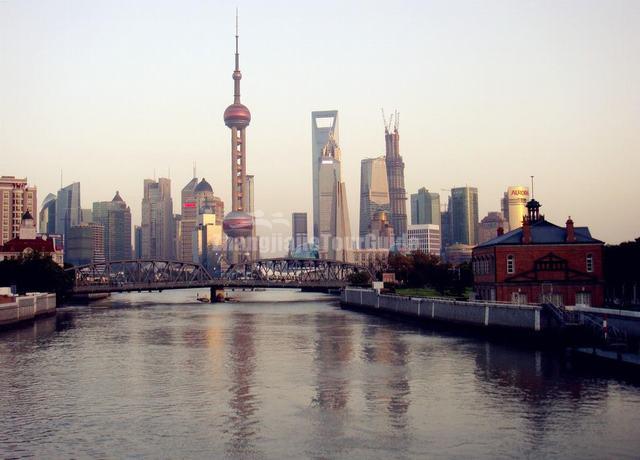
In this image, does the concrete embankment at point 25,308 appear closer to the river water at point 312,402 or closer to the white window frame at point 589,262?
the river water at point 312,402

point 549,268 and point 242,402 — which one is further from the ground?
point 549,268

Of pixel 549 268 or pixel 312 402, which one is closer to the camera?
pixel 312 402

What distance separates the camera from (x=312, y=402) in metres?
43.7

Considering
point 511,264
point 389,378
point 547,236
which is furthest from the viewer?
point 547,236

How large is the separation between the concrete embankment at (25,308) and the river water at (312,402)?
25.2 metres

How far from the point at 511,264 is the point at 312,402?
155 feet

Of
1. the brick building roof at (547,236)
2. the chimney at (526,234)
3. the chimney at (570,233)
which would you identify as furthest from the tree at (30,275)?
the chimney at (570,233)

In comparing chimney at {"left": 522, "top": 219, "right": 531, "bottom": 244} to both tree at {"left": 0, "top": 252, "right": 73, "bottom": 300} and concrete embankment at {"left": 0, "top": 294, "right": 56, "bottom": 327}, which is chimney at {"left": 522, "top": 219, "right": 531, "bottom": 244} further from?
tree at {"left": 0, "top": 252, "right": 73, "bottom": 300}

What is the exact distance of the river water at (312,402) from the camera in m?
33.6

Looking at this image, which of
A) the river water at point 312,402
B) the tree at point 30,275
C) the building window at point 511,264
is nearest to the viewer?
the river water at point 312,402

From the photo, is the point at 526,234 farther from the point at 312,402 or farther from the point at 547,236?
the point at 312,402

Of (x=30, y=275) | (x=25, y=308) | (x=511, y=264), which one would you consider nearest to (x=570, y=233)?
(x=511, y=264)

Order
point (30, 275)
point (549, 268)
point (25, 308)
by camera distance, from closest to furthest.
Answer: point (549, 268)
point (25, 308)
point (30, 275)

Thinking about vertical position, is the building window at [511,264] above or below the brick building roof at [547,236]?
below
